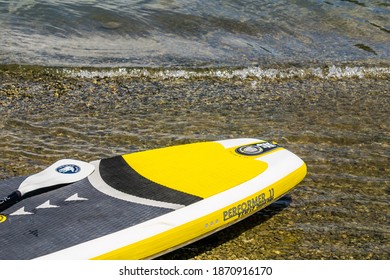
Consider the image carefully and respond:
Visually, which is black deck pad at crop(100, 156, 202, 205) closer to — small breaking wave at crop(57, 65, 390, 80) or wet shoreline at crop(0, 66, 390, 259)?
wet shoreline at crop(0, 66, 390, 259)

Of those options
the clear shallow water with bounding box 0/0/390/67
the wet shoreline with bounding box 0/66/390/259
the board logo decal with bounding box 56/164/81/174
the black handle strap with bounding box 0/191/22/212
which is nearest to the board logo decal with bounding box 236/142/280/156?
the wet shoreline with bounding box 0/66/390/259

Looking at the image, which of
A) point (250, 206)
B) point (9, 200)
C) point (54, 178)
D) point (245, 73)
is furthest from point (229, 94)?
point (9, 200)

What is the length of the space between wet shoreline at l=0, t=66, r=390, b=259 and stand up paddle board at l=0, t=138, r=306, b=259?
0.28 m

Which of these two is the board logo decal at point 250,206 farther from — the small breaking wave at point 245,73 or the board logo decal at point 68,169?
the small breaking wave at point 245,73

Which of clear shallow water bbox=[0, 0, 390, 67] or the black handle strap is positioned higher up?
clear shallow water bbox=[0, 0, 390, 67]

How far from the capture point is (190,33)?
10.4 metres

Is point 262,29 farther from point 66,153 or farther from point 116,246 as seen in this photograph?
point 116,246

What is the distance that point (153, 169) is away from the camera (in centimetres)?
456

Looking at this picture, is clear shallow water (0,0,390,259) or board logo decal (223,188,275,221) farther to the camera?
clear shallow water (0,0,390,259)

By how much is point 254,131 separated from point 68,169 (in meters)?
2.48

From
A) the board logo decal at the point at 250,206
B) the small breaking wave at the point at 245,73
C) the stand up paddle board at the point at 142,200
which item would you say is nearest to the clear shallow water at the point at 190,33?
the small breaking wave at the point at 245,73

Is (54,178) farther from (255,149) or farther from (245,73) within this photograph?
(245,73)

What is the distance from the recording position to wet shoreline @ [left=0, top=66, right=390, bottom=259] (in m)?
4.40

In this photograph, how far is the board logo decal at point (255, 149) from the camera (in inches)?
192
